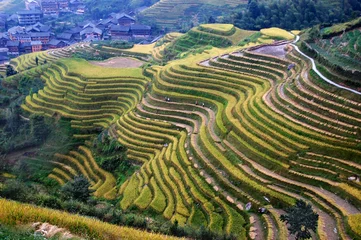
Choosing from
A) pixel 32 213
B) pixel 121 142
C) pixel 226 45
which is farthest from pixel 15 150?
pixel 226 45

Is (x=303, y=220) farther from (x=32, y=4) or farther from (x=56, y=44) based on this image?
(x=32, y=4)

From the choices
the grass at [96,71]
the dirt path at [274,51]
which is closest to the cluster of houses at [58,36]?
the grass at [96,71]

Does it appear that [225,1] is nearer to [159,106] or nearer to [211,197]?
[159,106]

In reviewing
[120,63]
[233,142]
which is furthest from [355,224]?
[120,63]

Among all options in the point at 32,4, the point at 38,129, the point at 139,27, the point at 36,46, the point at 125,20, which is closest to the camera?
the point at 38,129

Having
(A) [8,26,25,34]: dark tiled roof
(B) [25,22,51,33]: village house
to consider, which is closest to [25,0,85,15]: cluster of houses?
(B) [25,22,51,33]: village house

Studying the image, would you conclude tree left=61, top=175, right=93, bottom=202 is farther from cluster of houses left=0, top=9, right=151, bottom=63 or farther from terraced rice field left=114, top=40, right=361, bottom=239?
cluster of houses left=0, top=9, right=151, bottom=63
